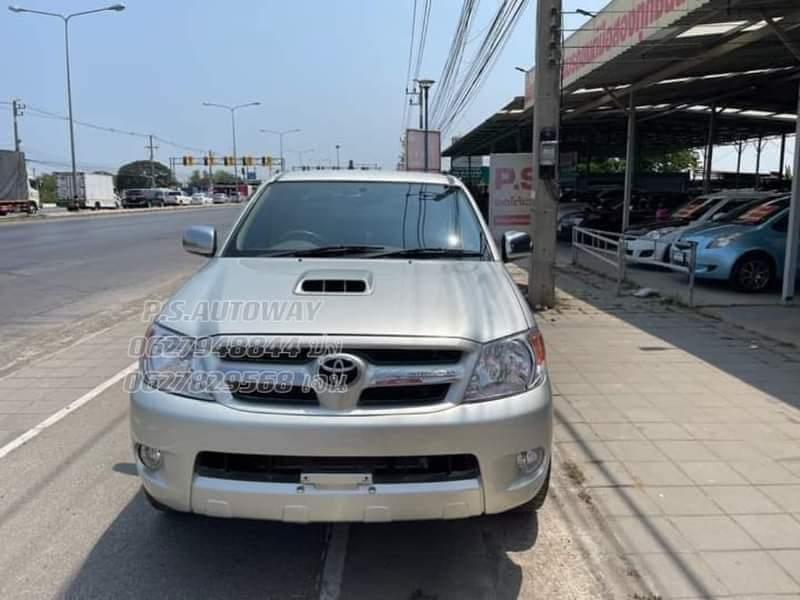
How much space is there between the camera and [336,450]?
9.32ft

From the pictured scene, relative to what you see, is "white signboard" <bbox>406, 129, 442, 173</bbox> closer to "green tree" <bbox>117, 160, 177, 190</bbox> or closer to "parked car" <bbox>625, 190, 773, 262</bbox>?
"parked car" <bbox>625, 190, 773, 262</bbox>

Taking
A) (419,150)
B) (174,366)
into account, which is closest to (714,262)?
(174,366)

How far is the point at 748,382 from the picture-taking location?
21.1ft

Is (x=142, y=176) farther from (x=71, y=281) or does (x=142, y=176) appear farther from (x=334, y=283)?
(x=334, y=283)

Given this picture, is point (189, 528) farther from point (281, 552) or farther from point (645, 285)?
point (645, 285)

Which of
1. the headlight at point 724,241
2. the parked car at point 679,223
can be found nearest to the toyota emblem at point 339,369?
the headlight at point 724,241

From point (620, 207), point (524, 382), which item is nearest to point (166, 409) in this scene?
point (524, 382)

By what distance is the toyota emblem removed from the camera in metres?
2.91

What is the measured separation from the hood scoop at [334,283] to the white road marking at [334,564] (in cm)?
124

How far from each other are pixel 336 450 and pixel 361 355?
1.32ft

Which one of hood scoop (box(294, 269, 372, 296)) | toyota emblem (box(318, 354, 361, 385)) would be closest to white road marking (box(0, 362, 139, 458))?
hood scoop (box(294, 269, 372, 296))

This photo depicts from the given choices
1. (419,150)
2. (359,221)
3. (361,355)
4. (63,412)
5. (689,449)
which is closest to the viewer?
(361,355)

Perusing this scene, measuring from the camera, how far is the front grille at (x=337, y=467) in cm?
290

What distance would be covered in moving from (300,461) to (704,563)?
77.2 inches
